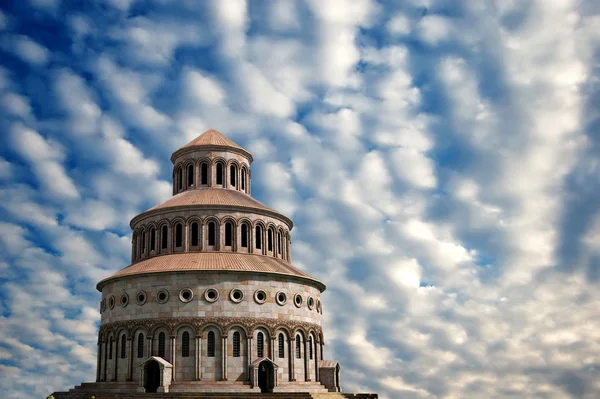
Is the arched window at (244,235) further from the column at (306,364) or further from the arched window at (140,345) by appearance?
the arched window at (140,345)

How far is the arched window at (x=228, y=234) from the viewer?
5062 cm

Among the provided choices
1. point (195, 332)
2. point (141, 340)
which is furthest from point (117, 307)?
point (195, 332)

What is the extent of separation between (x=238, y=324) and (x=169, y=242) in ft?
32.5

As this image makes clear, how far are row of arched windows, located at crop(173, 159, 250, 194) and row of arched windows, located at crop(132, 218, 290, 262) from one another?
613cm

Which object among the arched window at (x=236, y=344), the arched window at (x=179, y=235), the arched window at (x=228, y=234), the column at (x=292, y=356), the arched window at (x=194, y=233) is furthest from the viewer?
the arched window at (x=228, y=234)

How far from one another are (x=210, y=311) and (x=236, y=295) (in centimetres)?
216

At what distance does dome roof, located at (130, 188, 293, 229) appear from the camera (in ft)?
168

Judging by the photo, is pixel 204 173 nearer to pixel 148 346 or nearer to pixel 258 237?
pixel 258 237

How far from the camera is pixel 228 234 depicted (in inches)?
2002

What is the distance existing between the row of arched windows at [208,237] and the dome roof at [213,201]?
4.12 feet

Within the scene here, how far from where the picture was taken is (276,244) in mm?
53156

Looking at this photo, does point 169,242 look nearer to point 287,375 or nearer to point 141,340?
point 141,340

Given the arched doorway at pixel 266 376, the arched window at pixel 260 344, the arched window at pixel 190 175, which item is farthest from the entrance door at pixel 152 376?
the arched window at pixel 190 175

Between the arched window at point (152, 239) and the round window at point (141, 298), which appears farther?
the arched window at point (152, 239)
